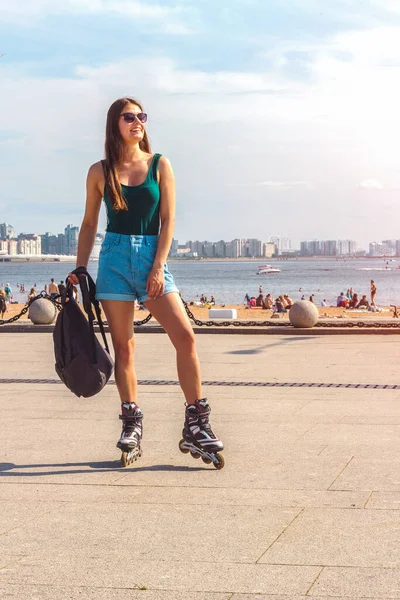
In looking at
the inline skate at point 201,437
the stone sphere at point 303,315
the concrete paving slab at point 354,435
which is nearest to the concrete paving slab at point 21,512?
the inline skate at point 201,437

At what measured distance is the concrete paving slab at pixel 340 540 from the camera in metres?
3.29

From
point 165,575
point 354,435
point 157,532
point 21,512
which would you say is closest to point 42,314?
point 354,435

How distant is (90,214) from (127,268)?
1.30 ft

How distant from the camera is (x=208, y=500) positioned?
4.16 m

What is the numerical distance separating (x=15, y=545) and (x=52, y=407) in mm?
3449

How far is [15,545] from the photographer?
3.50 metres

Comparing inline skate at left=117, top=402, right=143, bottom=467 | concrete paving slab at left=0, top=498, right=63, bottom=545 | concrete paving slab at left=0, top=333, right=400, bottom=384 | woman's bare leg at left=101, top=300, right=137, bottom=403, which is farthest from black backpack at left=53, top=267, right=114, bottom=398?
concrete paving slab at left=0, top=333, right=400, bottom=384

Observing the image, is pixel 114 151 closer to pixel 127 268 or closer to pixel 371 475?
pixel 127 268

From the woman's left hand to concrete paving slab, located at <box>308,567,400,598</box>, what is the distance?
1915mm

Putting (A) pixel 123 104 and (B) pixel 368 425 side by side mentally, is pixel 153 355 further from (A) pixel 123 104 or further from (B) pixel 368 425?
(A) pixel 123 104

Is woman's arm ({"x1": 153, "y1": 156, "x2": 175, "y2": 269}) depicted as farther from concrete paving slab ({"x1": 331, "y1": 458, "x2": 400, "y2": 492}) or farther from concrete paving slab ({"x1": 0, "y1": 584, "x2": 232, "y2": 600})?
concrete paving slab ({"x1": 0, "y1": 584, "x2": 232, "y2": 600})

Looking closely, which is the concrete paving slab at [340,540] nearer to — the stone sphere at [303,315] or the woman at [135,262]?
the woman at [135,262]

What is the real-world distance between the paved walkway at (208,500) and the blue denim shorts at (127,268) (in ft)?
2.81

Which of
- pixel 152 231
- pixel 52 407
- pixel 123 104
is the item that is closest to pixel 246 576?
pixel 152 231
